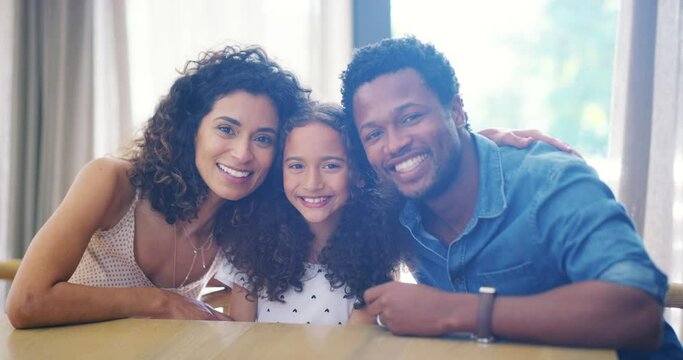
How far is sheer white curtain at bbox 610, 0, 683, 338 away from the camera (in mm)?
2535

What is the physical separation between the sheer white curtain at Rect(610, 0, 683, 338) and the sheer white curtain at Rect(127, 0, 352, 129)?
0.96m

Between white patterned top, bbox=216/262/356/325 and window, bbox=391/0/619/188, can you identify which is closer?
white patterned top, bbox=216/262/356/325

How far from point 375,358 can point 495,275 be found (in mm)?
490

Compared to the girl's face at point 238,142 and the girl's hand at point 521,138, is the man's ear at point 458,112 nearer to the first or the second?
the girl's hand at point 521,138

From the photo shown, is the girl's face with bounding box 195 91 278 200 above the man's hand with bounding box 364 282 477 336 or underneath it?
above

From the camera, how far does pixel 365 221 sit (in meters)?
1.82

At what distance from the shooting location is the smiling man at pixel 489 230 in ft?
4.29

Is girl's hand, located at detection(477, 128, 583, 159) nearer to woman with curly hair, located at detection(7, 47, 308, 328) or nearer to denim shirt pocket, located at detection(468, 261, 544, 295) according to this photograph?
denim shirt pocket, located at detection(468, 261, 544, 295)

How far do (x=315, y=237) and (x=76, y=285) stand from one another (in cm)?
57

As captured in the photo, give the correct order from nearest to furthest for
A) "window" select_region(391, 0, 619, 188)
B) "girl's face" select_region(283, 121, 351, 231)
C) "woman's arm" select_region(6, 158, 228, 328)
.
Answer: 1. "woman's arm" select_region(6, 158, 228, 328)
2. "girl's face" select_region(283, 121, 351, 231)
3. "window" select_region(391, 0, 619, 188)

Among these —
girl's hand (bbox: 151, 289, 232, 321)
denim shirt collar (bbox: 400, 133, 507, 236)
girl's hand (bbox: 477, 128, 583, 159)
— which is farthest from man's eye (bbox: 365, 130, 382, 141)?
girl's hand (bbox: 151, 289, 232, 321)

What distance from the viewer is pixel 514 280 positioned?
1646 millimetres

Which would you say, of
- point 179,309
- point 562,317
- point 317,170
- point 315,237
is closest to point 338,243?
point 315,237

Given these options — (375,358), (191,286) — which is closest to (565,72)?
(191,286)
